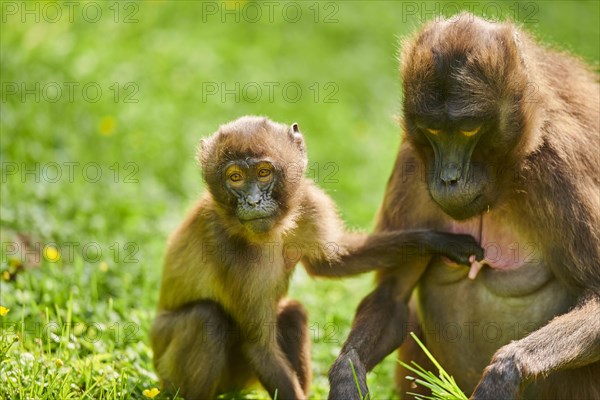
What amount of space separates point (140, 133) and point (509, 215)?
5.17 m

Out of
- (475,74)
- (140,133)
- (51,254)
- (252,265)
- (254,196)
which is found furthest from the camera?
(140,133)

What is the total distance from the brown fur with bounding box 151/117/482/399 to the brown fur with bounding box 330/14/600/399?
311 mm

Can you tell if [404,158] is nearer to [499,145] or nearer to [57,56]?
[499,145]

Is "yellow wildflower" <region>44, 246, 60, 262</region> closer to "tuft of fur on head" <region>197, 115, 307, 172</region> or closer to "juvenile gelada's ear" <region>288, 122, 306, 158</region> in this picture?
"tuft of fur on head" <region>197, 115, 307, 172</region>

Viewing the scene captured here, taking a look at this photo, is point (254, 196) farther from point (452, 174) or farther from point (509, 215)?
point (509, 215)

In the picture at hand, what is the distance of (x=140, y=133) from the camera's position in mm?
10062

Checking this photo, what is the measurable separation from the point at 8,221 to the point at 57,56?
117 inches

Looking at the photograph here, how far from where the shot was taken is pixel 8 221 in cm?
799

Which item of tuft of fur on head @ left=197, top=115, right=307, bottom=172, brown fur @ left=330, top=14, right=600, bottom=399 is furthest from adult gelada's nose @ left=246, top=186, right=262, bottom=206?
brown fur @ left=330, top=14, right=600, bottom=399

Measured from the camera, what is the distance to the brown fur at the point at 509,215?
5.31m

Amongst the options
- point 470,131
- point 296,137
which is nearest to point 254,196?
point 296,137

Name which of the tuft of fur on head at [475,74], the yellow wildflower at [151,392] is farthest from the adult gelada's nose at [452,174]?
the yellow wildflower at [151,392]

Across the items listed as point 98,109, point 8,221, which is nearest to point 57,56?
point 98,109

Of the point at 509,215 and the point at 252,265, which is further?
the point at 252,265
